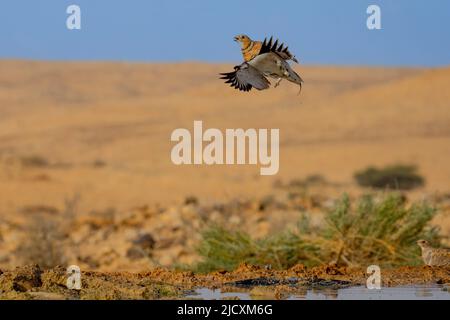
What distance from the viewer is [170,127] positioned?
5538 centimetres

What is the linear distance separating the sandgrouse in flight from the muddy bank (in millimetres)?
1446

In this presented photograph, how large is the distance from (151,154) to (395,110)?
17.3 metres

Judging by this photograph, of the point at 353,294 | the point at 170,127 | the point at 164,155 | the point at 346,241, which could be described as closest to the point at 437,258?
the point at 353,294

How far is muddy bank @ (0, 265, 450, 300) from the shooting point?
6930mm

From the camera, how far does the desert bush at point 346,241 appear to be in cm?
1145

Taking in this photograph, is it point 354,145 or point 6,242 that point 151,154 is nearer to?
point 354,145

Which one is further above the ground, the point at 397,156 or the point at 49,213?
the point at 397,156

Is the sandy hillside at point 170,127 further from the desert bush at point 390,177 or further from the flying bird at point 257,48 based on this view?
the flying bird at point 257,48

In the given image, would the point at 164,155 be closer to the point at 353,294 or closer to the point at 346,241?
the point at 346,241

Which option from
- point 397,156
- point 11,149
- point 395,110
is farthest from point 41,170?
point 395,110
